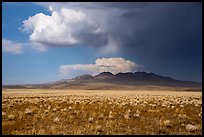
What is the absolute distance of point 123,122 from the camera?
1683 cm

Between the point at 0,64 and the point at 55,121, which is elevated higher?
the point at 0,64

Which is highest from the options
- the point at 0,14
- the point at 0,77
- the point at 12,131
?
the point at 0,14

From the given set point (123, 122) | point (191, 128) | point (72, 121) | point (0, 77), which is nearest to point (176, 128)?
point (191, 128)

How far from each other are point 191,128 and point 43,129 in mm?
6975

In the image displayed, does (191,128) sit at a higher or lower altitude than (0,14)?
lower

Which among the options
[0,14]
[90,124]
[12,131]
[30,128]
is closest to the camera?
[0,14]

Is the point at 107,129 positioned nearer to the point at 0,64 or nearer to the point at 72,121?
the point at 72,121

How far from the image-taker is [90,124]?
634 inches

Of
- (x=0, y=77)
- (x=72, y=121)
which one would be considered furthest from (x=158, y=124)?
(x=0, y=77)

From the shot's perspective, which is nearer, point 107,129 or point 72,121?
point 107,129

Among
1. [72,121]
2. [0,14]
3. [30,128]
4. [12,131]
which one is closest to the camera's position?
[0,14]

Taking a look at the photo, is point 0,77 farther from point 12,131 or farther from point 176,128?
point 176,128

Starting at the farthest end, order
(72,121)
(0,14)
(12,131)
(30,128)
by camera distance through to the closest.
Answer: (72,121), (30,128), (12,131), (0,14)

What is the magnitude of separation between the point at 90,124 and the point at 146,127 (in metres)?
2.87
